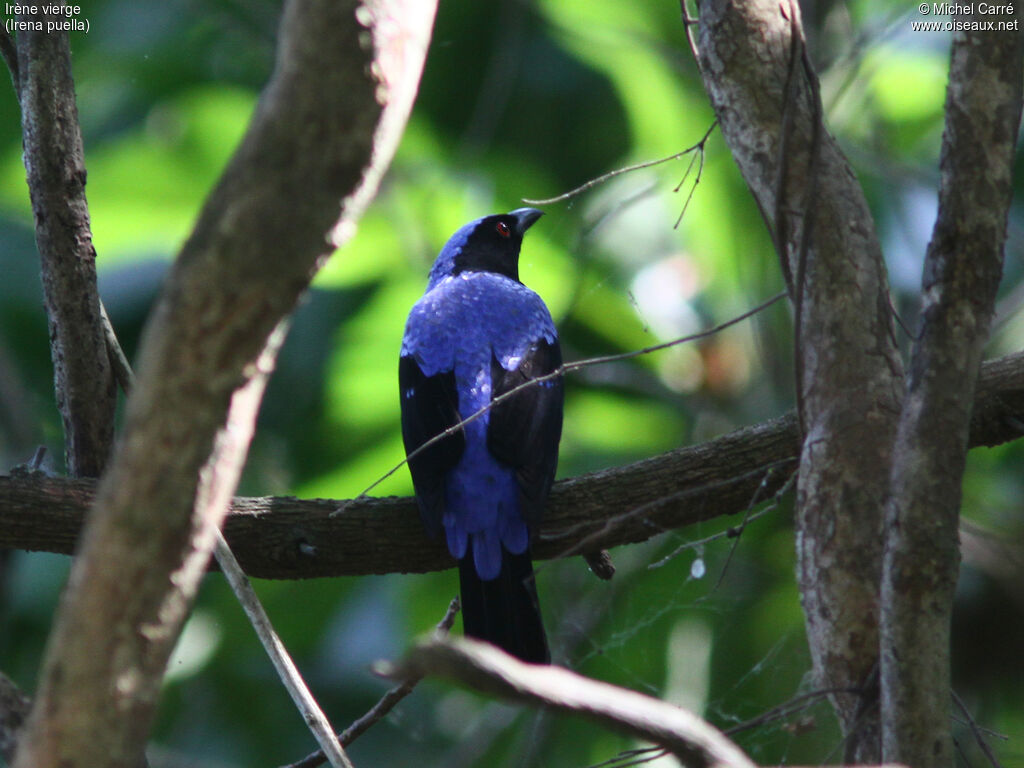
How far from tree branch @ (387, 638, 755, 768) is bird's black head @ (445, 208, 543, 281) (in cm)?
340

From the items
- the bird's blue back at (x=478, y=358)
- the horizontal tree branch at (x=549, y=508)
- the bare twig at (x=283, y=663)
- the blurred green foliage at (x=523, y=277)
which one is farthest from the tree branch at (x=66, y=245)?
the blurred green foliage at (x=523, y=277)

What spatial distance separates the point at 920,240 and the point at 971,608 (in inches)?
80.7

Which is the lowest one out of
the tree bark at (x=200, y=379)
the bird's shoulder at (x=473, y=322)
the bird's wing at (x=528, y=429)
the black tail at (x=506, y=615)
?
the tree bark at (x=200, y=379)

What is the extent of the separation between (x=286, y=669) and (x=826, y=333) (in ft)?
4.20

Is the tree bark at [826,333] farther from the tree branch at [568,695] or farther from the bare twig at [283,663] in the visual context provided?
the bare twig at [283,663]

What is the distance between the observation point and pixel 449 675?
1.44 m

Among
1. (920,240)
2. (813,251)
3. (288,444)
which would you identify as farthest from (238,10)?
(813,251)

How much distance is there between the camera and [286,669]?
235 cm

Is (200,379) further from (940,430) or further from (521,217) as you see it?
(521,217)

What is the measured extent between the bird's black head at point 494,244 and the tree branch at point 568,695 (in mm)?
3396

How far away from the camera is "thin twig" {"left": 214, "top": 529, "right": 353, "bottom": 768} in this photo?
225cm

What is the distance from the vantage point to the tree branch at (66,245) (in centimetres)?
295

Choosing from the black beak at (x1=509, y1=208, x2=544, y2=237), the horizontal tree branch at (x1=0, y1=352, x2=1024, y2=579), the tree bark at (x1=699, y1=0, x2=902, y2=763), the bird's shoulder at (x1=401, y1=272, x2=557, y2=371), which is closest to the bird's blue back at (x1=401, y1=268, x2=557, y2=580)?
the bird's shoulder at (x1=401, y1=272, x2=557, y2=371)

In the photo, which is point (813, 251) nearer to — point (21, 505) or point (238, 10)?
point (21, 505)
